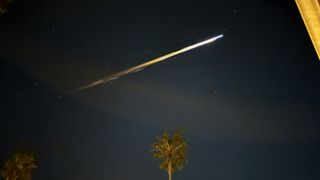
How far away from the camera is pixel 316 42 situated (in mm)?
16531

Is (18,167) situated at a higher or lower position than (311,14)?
higher

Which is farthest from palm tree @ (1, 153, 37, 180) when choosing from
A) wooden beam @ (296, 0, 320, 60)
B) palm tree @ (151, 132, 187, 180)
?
wooden beam @ (296, 0, 320, 60)

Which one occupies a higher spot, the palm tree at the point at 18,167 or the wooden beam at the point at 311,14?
the palm tree at the point at 18,167

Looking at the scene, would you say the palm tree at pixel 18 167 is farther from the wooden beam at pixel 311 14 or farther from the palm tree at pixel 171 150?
the wooden beam at pixel 311 14

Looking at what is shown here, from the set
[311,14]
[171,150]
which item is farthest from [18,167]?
[311,14]

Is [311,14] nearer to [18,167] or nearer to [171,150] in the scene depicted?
[171,150]

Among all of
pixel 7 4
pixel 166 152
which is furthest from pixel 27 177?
pixel 7 4

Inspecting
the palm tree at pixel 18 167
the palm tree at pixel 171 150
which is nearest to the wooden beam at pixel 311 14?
the palm tree at pixel 171 150

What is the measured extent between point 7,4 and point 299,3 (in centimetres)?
1105

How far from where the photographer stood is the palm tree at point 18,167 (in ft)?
180

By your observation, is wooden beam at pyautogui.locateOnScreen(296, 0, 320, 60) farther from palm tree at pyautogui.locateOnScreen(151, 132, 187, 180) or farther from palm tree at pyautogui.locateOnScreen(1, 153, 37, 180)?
palm tree at pyautogui.locateOnScreen(1, 153, 37, 180)

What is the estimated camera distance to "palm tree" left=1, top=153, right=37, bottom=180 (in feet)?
180

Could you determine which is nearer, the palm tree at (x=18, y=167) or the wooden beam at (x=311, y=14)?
the wooden beam at (x=311, y=14)

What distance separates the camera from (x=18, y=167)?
55312 mm
